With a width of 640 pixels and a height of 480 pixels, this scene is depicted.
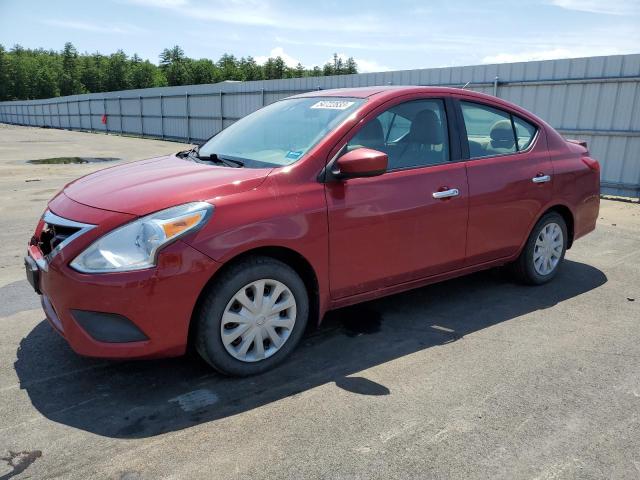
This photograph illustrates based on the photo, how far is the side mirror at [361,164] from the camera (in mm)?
3201

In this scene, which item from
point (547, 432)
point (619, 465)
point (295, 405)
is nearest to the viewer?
point (619, 465)

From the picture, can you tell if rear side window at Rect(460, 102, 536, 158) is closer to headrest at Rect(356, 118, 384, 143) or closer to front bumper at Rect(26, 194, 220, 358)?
headrest at Rect(356, 118, 384, 143)

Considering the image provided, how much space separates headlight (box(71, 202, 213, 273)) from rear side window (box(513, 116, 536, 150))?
9.93ft

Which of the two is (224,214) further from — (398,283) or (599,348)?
(599,348)

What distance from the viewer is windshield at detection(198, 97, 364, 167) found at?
3.48 m

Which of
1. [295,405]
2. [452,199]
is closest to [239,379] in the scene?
[295,405]

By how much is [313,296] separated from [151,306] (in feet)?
3.50

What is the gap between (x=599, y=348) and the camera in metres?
3.65

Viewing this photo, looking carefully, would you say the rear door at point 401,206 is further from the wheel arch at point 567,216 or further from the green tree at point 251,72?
the green tree at point 251,72

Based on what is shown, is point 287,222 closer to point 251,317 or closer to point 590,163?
point 251,317

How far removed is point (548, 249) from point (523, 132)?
1090 millimetres

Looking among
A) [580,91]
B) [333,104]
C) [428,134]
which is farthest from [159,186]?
[580,91]

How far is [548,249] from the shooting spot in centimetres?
488

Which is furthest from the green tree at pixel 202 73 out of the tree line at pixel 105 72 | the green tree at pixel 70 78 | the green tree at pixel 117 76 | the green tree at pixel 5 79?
the green tree at pixel 5 79
